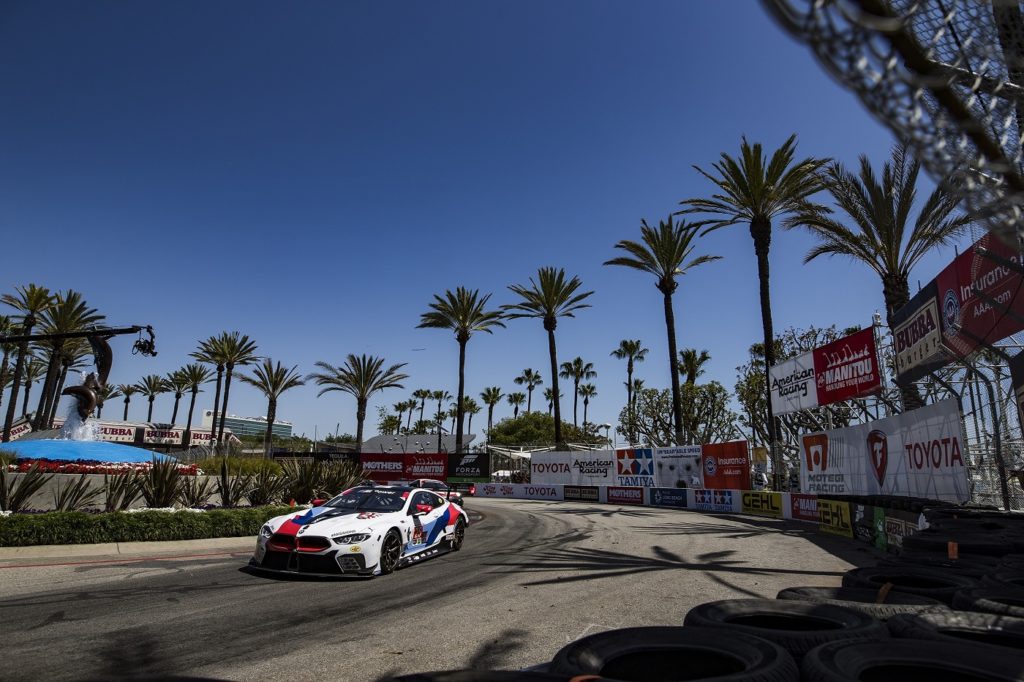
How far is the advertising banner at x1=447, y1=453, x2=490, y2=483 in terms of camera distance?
39.9 m

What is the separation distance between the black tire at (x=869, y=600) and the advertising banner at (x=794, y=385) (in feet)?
69.5

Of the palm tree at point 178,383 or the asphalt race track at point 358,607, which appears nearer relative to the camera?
the asphalt race track at point 358,607

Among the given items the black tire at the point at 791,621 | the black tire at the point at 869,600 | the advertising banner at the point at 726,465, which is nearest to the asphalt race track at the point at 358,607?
the black tire at the point at 791,621

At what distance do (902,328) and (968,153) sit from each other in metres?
18.1

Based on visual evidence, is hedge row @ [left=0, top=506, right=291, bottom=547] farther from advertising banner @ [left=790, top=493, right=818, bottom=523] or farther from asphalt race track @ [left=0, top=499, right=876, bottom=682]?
advertising banner @ [left=790, top=493, right=818, bottom=523]

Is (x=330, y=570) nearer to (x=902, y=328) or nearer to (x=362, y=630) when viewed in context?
(x=362, y=630)

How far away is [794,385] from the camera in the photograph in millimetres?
25031

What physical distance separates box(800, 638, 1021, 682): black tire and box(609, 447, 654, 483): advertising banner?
1204 inches

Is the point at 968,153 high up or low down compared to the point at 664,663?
up

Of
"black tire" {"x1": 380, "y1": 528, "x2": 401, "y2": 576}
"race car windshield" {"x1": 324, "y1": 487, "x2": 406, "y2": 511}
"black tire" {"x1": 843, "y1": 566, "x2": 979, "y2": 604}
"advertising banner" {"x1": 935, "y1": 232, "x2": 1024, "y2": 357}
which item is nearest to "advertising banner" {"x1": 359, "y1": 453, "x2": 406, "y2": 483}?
"race car windshield" {"x1": 324, "y1": 487, "x2": 406, "y2": 511}

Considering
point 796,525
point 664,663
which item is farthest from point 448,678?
point 796,525

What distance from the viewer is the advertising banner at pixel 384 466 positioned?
42.4m

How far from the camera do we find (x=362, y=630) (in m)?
5.93

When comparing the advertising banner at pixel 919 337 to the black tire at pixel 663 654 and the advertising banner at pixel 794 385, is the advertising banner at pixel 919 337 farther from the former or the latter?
the black tire at pixel 663 654
